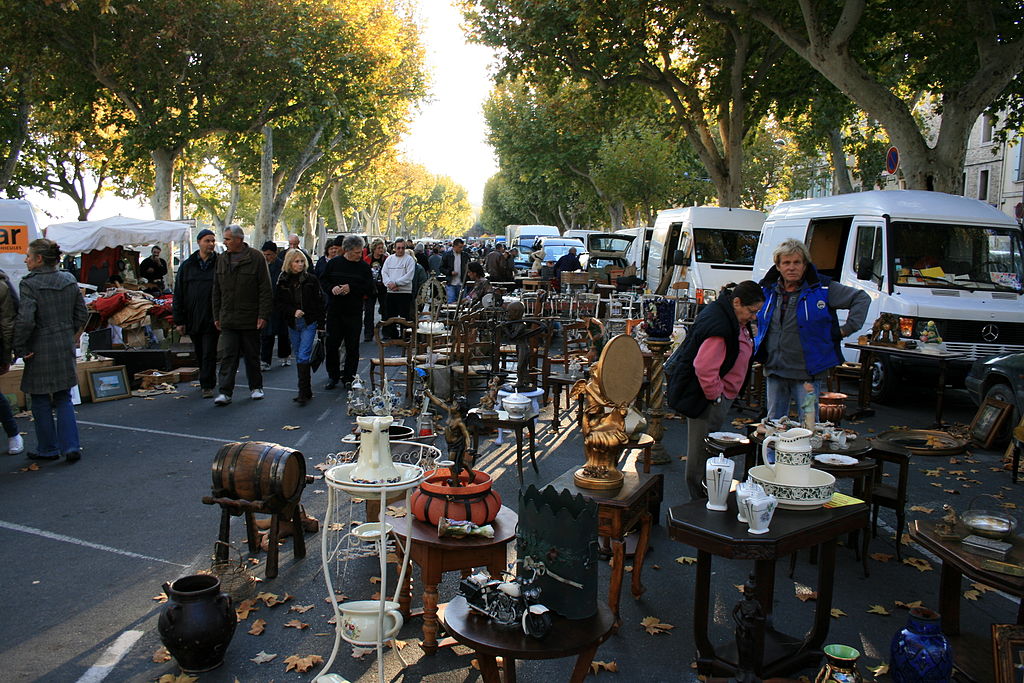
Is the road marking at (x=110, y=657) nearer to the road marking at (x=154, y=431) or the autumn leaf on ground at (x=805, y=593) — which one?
the autumn leaf on ground at (x=805, y=593)

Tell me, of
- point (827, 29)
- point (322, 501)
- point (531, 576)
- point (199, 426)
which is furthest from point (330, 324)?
point (827, 29)

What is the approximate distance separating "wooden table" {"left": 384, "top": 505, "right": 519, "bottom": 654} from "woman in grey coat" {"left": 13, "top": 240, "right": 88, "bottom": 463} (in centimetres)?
479

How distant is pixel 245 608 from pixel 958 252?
10.1 metres

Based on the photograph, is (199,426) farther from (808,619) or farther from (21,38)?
(21,38)

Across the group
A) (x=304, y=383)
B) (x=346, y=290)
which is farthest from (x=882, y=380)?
(x=304, y=383)

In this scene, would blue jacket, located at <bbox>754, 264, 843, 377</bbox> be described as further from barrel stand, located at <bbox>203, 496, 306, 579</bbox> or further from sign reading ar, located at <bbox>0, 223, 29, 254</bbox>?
sign reading ar, located at <bbox>0, 223, 29, 254</bbox>

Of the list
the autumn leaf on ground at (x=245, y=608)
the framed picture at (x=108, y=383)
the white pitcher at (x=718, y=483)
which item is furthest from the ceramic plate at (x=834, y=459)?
the framed picture at (x=108, y=383)

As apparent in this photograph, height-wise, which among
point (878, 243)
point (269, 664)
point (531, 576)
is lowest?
point (269, 664)

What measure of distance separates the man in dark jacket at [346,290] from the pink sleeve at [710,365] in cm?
614

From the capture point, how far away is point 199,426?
9.10 metres

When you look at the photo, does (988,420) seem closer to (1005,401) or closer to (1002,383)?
(1005,401)

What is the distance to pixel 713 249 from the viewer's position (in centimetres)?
1644

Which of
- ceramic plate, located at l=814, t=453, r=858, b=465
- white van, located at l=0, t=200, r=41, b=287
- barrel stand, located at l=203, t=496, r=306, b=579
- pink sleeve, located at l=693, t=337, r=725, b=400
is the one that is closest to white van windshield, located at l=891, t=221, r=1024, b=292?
ceramic plate, located at l=814, t=453, r=858, b=465

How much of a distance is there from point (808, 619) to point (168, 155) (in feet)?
77.9
